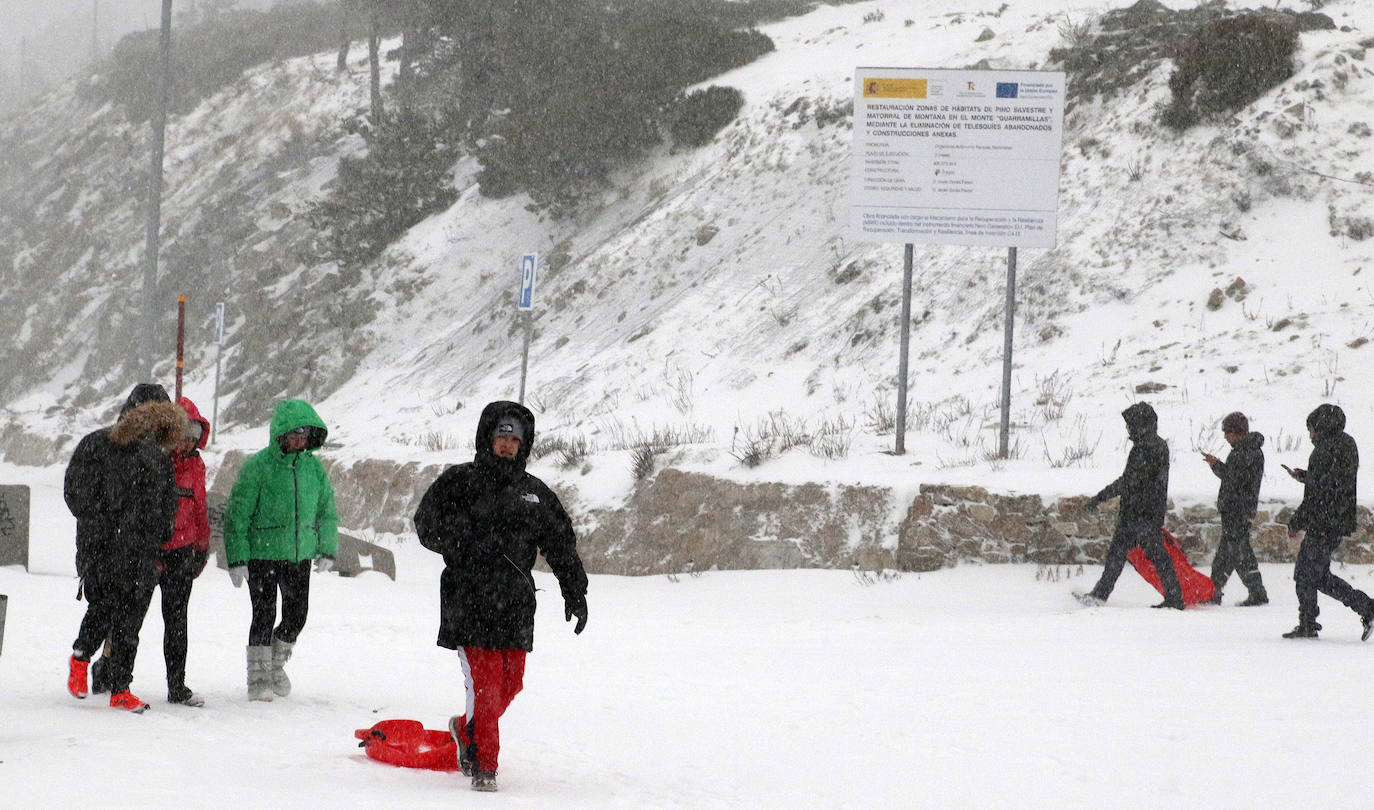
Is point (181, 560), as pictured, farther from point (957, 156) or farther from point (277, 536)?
point (957, 156)

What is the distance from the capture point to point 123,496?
18.8 ft

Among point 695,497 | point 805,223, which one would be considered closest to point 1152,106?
point 805,223

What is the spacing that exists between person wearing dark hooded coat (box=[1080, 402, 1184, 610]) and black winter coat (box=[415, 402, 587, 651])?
569cm

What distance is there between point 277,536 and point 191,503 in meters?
0.43

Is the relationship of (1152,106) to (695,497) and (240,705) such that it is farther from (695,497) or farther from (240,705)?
(240,705)

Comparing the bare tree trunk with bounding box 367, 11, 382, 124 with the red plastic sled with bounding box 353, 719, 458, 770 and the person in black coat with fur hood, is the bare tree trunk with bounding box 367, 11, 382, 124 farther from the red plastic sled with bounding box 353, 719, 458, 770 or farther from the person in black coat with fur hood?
the red plastic sled with bounding box 353, 719, 458, 770

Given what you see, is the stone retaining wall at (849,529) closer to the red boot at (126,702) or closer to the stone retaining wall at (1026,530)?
the stone retaining wall at (1026,530)

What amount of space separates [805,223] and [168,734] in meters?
16.5

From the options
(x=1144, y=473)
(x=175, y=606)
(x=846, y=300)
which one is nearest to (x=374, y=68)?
(x=846, y=300)

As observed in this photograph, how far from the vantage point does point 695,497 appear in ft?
39.8

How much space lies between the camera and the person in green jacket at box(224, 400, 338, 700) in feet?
20.3

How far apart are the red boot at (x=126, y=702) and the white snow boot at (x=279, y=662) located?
2.22 feet

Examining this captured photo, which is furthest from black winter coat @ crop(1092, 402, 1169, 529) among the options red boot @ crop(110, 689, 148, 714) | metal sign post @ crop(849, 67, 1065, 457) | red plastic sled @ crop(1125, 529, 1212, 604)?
red boot @ crop(110, 689, 148, 714)

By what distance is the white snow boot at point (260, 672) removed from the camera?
6.25 m
